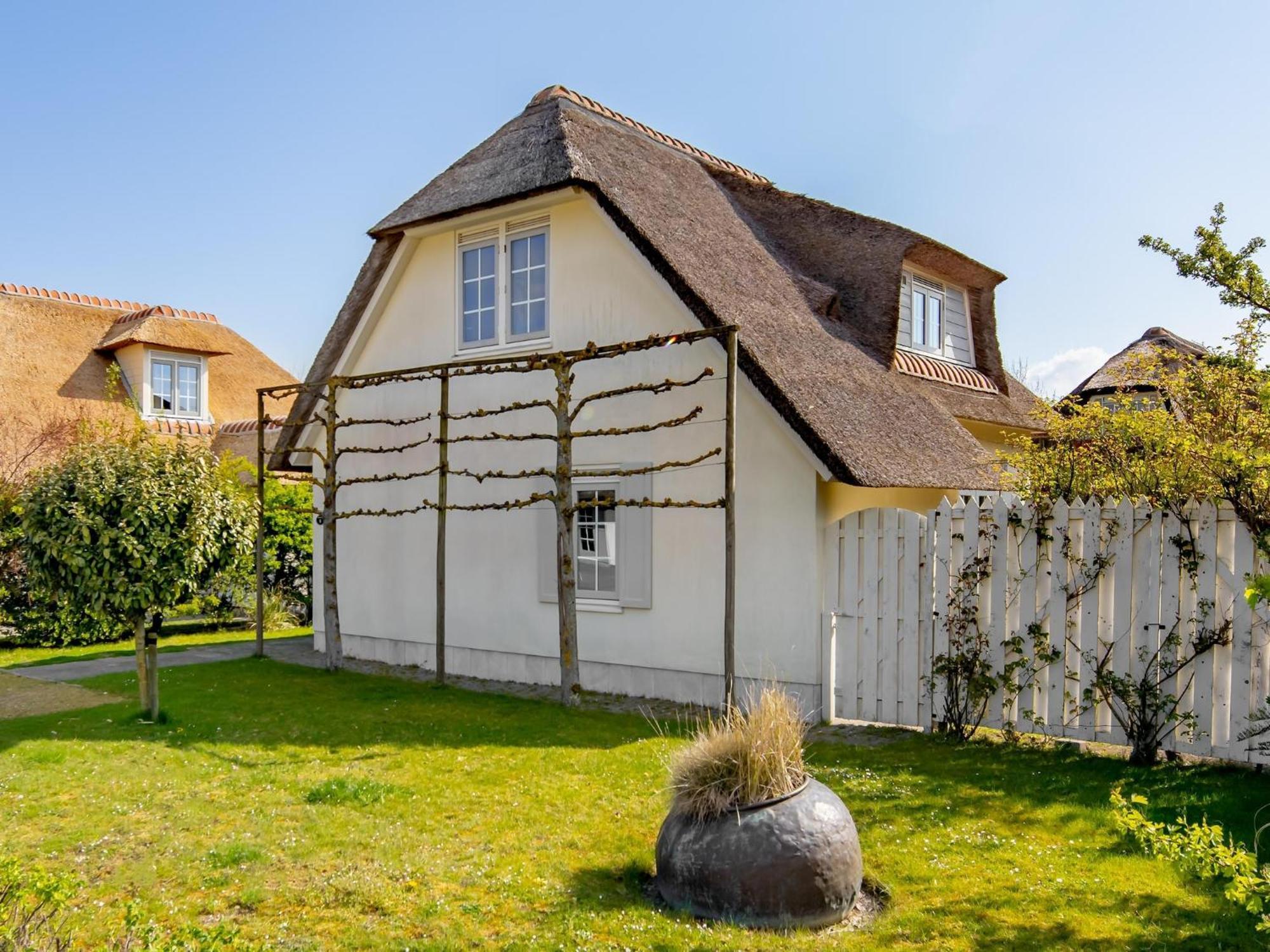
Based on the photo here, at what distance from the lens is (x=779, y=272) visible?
11.7 m

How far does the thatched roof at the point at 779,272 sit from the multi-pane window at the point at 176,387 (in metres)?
13.5

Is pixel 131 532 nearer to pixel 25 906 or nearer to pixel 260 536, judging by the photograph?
pixel 260 536

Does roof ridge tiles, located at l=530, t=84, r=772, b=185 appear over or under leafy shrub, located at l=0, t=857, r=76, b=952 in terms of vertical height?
over

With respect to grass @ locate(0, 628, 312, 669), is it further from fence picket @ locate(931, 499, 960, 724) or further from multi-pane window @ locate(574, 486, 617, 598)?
fence picket @ locate(931, 499, 960, 724)

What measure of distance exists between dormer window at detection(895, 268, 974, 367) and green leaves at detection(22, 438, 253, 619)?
342 inches

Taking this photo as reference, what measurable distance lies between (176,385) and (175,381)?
11cm

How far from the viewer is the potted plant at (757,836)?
4.42 meters

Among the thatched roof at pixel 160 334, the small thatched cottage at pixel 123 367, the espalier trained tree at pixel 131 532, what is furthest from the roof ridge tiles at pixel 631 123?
the thatched roof at pixel 160 334

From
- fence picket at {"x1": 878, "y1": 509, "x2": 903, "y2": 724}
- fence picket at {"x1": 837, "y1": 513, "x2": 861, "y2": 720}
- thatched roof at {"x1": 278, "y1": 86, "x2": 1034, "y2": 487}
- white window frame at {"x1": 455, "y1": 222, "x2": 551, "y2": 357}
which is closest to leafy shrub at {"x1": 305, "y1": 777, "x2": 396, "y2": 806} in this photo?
fence picket at {"x1": 837, "y1": 513, "x2": 861, "y2": 720}

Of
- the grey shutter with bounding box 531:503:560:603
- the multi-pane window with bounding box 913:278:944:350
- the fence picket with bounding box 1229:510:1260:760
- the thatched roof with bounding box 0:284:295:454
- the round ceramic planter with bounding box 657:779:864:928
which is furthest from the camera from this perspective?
the thatched roof with bounding box 0:284:295:454

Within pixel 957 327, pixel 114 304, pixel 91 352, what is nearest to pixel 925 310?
pixel 957 327

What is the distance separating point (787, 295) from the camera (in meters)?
11.1

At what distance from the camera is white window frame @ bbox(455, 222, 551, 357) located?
1122cm

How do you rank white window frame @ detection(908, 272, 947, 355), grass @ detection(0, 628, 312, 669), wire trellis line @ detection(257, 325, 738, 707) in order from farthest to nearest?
grass @ detection(0, 628, 312, 669)
white window frame @ detection(908, 272, 947, 355)
wire trellis line @ detection(257, 325, 738, 707)
